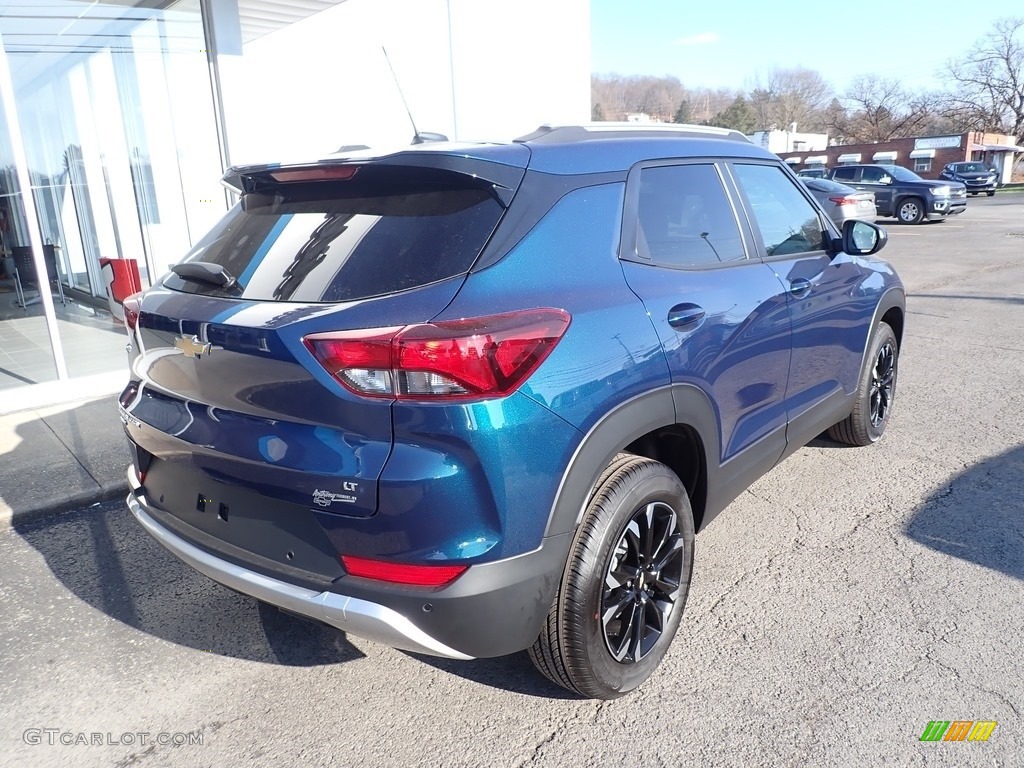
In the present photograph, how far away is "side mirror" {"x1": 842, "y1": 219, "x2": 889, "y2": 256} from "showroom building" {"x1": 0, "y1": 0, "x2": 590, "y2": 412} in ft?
15.0

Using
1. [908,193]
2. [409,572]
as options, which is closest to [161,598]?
[409,572]

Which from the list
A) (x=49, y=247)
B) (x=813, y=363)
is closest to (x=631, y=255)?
(x=813, y=363)

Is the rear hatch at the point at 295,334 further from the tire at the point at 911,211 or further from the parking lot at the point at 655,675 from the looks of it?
the tire at the point at 911,211

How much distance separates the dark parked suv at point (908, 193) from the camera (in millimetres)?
21844

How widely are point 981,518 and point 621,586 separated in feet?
7.49

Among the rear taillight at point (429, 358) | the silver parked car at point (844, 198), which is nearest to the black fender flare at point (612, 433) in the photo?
the rear taillight at point (429, 358)

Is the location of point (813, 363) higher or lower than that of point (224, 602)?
higher

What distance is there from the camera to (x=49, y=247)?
7234 millimetres

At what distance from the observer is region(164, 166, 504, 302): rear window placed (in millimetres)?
2146

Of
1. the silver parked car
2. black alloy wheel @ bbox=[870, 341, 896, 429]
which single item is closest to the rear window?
black alloy wheel @ bbox=[870, 341, 896, 429]

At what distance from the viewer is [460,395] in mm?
1971

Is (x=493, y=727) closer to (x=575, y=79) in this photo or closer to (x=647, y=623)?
(x=647, y=623)

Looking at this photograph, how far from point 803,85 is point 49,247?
10833 centimetres

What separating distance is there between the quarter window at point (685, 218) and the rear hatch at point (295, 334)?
569mm
